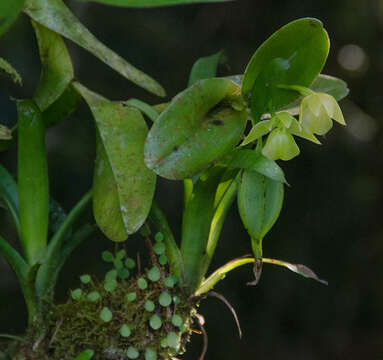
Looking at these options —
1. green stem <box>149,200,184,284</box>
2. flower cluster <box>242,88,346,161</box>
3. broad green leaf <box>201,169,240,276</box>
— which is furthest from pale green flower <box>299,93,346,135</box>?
green stem <box>149,200,184,284</box>

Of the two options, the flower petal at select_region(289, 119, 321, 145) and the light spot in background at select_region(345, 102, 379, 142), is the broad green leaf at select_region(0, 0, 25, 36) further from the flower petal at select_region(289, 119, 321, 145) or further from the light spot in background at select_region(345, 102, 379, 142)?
the light spot in background at select_region(345, 102, 379, 142)

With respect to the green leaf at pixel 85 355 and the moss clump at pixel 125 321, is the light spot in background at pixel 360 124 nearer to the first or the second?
the moss clump at pixel 125 321

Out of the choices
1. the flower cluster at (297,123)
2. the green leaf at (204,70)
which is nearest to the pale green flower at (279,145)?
the flower cluster at (297,123)

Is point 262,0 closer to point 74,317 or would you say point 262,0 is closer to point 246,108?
point 246,108

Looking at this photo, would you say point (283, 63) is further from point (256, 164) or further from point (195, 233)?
point (195, 233)

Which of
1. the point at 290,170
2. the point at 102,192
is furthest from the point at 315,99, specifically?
the point at 290,170
